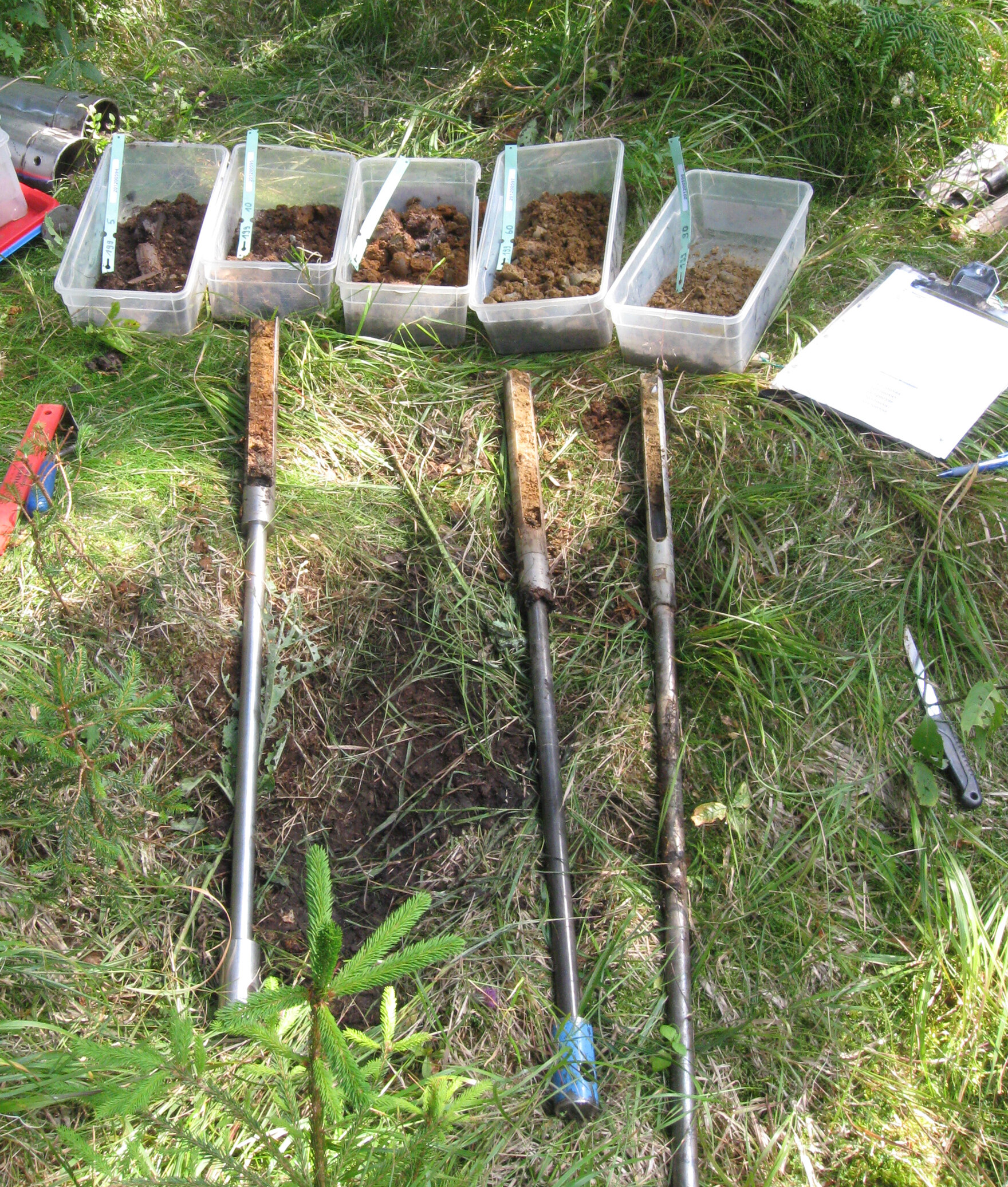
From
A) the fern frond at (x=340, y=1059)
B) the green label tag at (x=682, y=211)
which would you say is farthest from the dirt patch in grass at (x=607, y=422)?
the fern frond at (x=340, y=1059)

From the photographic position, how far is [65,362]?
266 centimetres

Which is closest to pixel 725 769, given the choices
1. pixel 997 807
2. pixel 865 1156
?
pixel 997 807

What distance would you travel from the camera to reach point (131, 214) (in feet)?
9.97

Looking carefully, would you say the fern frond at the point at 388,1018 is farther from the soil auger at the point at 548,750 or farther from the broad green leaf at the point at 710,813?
the broad green leaf at the point at 710,813

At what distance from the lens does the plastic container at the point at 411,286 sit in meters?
2.61

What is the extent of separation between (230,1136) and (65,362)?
2.05 metres

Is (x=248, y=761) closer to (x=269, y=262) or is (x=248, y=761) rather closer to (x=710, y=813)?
(x=710, y=813)

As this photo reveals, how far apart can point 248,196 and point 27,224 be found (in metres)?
0.72

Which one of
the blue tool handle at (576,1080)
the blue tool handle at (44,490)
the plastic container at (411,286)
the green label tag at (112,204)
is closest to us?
the blue tool handle at (576,1080)

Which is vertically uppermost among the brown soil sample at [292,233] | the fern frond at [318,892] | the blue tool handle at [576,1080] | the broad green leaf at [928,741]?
the fern frond at [318,892]

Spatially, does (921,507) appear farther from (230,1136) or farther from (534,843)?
(230,1136)

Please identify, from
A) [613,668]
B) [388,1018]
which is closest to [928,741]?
[613,668]

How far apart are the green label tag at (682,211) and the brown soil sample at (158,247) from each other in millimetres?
1439

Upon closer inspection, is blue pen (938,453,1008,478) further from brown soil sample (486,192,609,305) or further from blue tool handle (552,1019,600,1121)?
blue tool handle (552,1019,600,1121)
